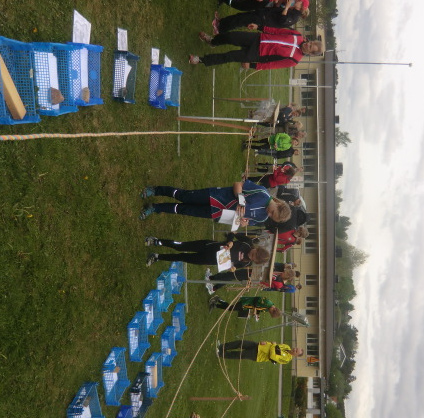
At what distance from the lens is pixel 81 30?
203 inches

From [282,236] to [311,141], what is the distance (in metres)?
12.0

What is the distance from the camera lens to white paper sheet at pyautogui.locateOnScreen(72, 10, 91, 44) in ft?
16.5

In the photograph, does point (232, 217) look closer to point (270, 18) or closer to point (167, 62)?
point (167, 62)

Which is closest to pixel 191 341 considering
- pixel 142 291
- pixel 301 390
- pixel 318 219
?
pixel 142 291

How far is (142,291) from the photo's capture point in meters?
6.91

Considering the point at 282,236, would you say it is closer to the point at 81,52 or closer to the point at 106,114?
the point at 106,114

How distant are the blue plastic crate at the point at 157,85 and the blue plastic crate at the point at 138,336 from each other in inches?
147

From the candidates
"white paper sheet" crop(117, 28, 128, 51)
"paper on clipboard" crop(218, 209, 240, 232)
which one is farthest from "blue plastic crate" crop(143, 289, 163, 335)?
"white paper sheet" crop(117, 28, 128, 51)

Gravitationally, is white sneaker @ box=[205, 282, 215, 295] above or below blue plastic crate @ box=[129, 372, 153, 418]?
above

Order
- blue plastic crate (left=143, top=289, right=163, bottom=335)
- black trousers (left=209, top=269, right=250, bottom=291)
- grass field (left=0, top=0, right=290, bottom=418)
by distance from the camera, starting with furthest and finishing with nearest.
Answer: black trousers (left=209, top=269, right=250, bottom=291) < blue plastic crate (left=143, top=289, right=163, bottom=335) < grass field (left=0, top=0, right=290, bottom=418)

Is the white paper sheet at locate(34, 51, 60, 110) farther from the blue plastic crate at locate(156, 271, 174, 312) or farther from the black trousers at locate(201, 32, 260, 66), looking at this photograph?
the black trousers at locate(201, 32, 260, 66)

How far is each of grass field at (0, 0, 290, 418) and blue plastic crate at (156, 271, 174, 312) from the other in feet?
0.53

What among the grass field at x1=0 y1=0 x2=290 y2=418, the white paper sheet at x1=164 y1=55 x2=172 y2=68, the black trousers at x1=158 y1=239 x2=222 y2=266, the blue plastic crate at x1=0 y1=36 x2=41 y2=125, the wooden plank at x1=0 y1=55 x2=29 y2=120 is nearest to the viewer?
the wooden plank at x1=0 y1=55 x2=29 y2=120

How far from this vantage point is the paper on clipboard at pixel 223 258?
252 inches
